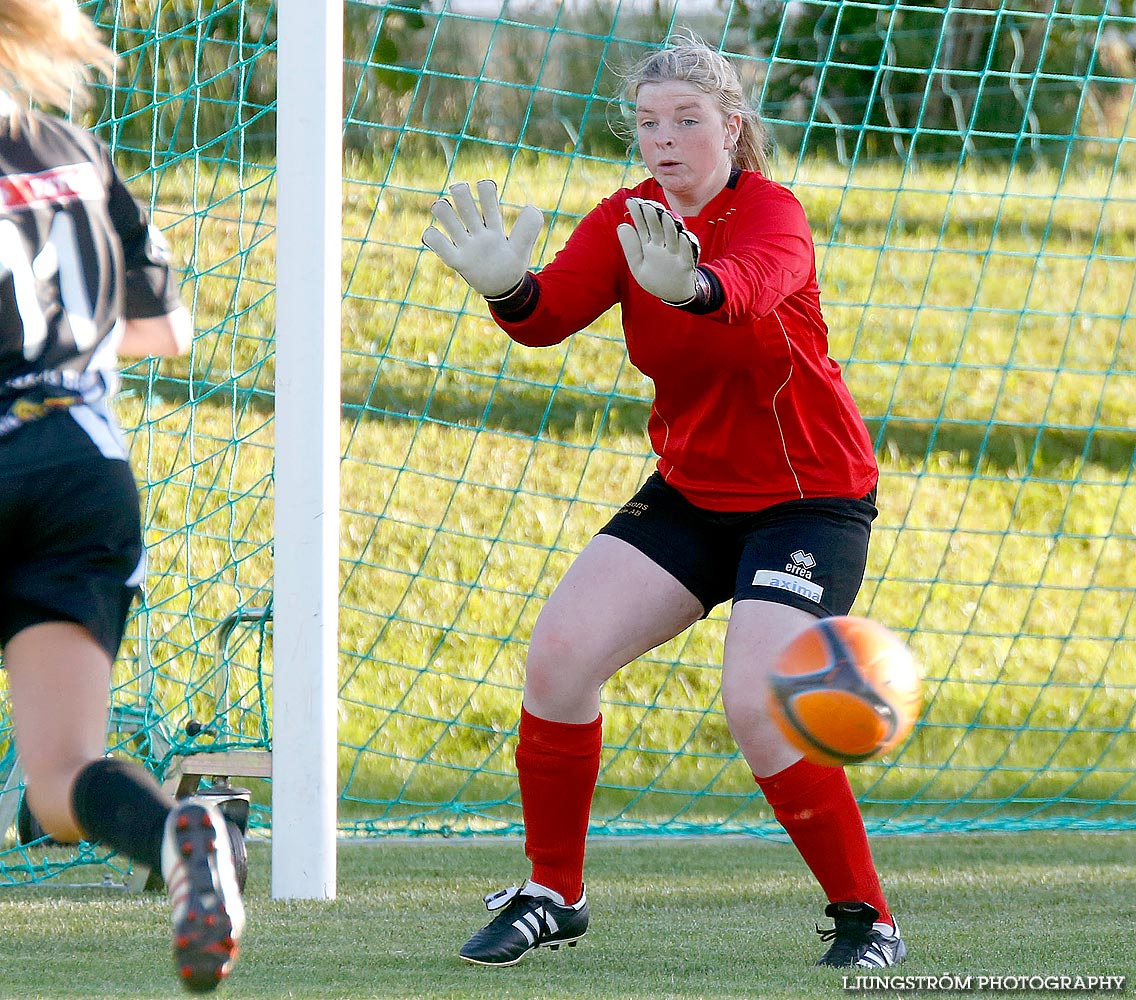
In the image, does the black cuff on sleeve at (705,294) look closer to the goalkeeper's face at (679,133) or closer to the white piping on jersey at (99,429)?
the goalkeeper's face at (679,133)

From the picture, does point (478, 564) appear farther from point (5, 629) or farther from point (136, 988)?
point (5, 629)

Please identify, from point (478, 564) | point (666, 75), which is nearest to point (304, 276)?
point (666, 75)

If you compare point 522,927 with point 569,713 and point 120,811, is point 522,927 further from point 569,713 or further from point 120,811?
point 120,811

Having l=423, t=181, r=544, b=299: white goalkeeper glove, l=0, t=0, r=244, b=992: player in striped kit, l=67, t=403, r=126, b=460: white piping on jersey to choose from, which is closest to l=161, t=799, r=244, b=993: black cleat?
l=0, t=0, r=244, b=992: player in striped kit

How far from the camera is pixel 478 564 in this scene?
273 inches

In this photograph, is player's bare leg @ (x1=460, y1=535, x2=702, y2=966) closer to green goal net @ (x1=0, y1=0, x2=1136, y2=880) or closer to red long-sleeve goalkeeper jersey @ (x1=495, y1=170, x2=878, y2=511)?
red long-sleeve goalkeeper jersey @ (x1=495, y1=170, x2=878, y2=511)

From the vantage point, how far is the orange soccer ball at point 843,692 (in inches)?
108

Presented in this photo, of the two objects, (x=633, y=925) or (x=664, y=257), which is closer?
(x=664, y=257)

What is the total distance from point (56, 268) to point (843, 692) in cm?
143

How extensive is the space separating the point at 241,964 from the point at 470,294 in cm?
604

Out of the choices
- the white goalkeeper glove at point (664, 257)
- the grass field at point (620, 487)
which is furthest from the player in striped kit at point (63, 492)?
the grass field at point (620, 487)

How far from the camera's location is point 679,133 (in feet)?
10.5

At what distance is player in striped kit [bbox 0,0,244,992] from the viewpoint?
6.71ft

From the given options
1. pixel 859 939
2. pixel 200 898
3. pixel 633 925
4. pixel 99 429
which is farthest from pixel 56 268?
pixel 633 925
